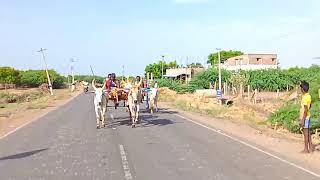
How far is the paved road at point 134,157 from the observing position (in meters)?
10.1

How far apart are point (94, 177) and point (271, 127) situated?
15.0 m

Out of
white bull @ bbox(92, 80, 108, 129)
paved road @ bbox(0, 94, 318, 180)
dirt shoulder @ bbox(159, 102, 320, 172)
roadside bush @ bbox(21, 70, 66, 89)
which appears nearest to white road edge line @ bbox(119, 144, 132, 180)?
paved road @ bbox(0, 94, 318, 180)

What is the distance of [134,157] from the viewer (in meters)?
12.4

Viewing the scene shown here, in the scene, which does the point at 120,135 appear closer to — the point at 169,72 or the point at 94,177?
the point at 94,177

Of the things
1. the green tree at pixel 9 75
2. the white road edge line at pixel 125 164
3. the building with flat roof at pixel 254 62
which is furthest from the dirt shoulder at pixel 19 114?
the green tree at pixel 9 75

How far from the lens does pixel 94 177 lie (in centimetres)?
977

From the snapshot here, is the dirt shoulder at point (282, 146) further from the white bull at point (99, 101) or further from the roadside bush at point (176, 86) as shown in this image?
the roadside bush at point (176, 86)

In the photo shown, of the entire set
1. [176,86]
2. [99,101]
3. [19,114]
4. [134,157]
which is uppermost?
[99,101]

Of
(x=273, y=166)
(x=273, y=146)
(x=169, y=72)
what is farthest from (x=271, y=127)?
(x=169, y=72)

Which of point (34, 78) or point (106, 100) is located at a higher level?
point (34, 78)

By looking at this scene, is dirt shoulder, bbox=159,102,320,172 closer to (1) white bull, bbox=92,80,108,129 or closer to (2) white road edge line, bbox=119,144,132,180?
(2) white road edge line, bbox=119,144,132,180

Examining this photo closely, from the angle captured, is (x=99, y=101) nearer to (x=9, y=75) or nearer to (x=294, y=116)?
(x=294, y=116)

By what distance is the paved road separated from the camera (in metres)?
10.1

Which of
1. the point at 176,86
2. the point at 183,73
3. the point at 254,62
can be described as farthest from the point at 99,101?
the point at 183,73
